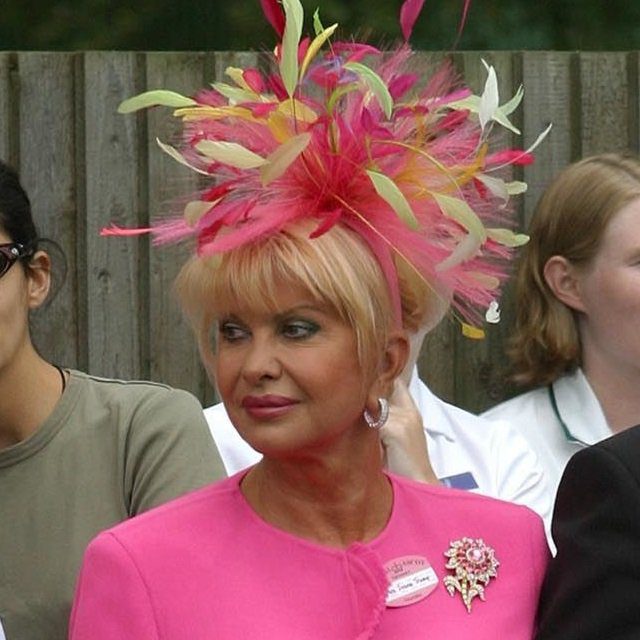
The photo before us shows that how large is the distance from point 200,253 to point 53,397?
0.82m

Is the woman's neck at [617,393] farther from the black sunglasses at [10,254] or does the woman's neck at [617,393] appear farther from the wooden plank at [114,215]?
the black sunglasses at [10,254]

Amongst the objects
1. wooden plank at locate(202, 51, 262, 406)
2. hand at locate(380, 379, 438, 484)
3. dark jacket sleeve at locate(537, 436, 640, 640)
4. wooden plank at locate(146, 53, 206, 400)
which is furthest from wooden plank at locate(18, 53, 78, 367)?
dark jacket sleeve at locate(537, 436, 640, 640)

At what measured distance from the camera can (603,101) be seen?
16.2 ft

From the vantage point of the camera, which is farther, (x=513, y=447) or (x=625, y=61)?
(x=625, y=61)

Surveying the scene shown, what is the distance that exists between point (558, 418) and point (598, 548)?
209 centimetres

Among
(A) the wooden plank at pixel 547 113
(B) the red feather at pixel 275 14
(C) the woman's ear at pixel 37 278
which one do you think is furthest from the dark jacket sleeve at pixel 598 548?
(A) the wooden plank at pixel 547 113

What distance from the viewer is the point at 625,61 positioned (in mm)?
4945

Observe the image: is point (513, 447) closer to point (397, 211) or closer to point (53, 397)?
point (53, 397)

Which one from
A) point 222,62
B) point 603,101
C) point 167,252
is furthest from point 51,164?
point 603,101

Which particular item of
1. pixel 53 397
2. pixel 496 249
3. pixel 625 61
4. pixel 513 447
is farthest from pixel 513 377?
pixel 496 249

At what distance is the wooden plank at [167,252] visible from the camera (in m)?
4.68

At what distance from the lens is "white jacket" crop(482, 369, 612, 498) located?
4387 mm

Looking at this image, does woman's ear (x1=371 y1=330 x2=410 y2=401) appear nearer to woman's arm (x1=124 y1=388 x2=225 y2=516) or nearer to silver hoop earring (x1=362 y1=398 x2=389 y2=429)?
silver hoop earring (x1=362 y1=398 x2=389 y2=429)

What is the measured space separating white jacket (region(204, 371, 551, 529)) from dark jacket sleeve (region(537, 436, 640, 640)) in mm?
1348
